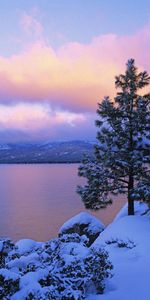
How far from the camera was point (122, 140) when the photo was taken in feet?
72.7

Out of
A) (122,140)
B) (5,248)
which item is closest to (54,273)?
(5,248)

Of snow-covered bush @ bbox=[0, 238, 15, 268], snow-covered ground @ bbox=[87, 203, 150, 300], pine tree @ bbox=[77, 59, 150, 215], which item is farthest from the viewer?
pine tree @ bbox=[77, 59, 150, 215]

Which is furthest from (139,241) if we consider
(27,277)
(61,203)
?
(61,203)

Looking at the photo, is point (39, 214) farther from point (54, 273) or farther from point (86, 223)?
point (54, 273)

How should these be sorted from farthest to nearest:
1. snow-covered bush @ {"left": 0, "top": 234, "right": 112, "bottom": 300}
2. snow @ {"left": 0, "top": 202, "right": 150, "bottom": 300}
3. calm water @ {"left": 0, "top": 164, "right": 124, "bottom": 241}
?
calm water @ {"left": 0, "top": 164, "right": 124, "bottom": 241}, snow @ {"left": 0, "top": 202, "right": 150, "bottom": 300}, snow-covered bush @ {"left": 0, "top": 234, "right": 112, "bottom": 300}

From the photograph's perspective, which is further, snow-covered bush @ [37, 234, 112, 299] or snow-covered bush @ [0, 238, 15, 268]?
snow-covered bush @ [0, 238, 15, 268]

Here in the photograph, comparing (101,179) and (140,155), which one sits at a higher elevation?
(140,155)

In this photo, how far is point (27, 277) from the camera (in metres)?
6.67

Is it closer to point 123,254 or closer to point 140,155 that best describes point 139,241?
point 123,254

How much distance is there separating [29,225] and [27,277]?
113ft

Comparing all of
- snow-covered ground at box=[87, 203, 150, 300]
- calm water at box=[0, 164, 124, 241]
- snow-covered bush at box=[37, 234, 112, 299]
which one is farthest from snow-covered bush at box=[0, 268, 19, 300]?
calm water at box=[0, 164, 124, 241]

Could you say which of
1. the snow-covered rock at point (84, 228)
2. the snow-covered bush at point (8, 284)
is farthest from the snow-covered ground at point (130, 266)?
the snow-covered rock at point (84, 228)

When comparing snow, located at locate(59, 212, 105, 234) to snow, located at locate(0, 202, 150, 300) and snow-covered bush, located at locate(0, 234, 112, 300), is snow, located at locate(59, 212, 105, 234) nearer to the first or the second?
snow, located at locate(0, 202, 150, 300)

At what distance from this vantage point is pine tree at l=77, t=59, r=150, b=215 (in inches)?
864
